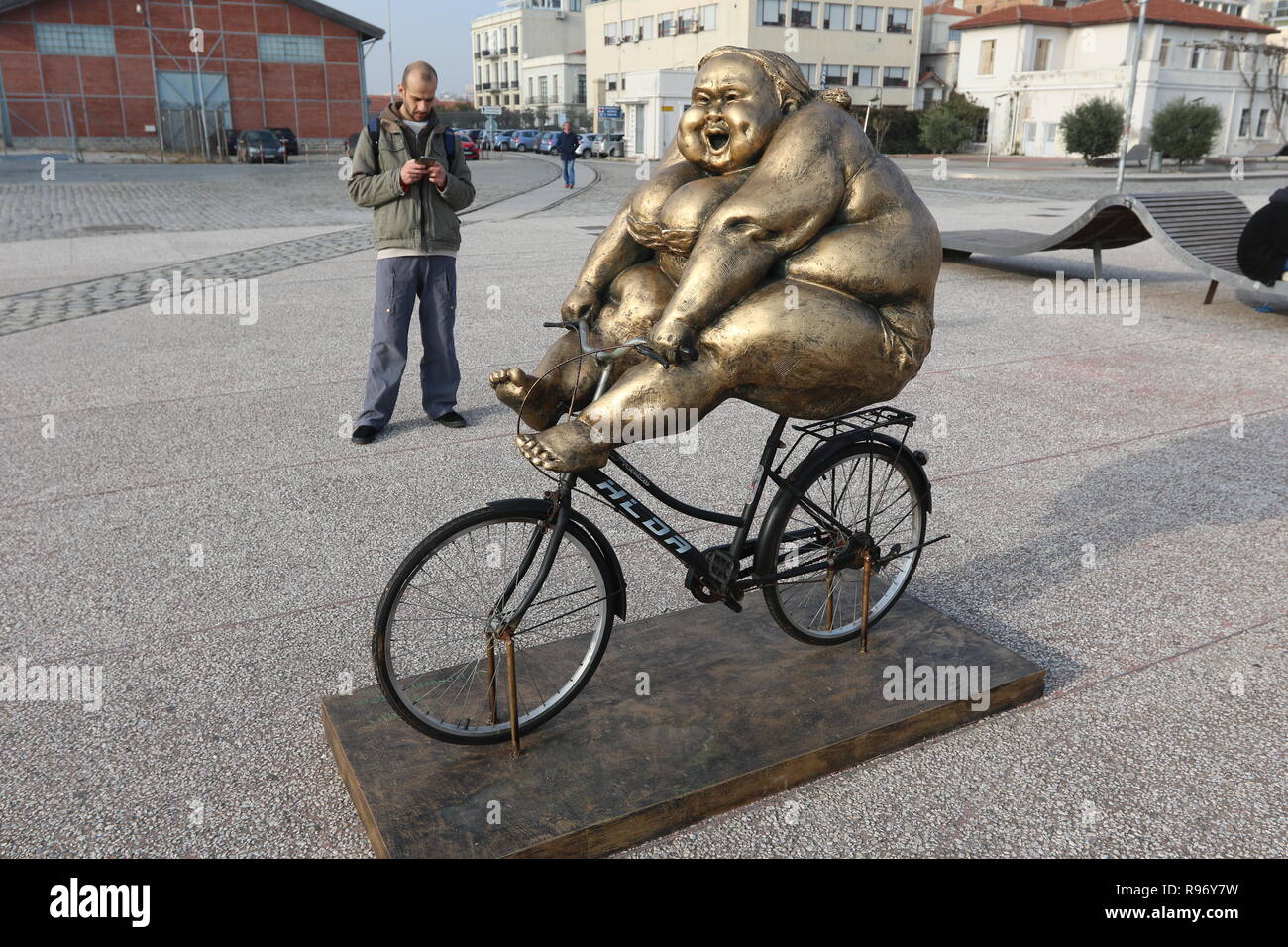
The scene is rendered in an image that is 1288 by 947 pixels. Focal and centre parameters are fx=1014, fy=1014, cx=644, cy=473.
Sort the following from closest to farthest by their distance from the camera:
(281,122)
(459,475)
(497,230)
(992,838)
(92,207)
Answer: (992,838)
(459,475)
(497,230)
(92,207)
(281,122)

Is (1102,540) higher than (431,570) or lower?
lower

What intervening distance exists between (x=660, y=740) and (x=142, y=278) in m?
10.9

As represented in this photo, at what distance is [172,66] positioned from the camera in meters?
42.1

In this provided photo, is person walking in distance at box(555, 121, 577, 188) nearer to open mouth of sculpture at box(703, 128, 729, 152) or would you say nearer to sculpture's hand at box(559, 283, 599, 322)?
sculpture's hand at box(559, 283, 599, 322)

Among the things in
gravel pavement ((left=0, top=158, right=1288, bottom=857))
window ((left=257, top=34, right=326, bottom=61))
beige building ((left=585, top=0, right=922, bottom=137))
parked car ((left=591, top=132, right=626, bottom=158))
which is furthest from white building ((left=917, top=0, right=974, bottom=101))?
gravel pavement ((left=0, top=158, right=1288, bottom=857))

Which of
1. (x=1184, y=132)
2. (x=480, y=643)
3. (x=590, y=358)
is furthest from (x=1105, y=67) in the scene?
(x=590, y=358)

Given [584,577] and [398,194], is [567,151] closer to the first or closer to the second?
[398,194]

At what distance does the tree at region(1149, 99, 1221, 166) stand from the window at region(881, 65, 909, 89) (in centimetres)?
2563

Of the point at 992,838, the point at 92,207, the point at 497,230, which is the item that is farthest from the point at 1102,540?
the point at 92,207

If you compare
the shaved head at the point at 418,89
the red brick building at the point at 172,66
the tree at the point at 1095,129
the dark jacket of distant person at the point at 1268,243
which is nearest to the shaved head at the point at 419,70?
the shaved head at the point at 418,89

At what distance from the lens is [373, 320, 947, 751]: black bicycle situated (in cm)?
280

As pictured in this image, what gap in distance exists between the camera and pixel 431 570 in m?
2.82
